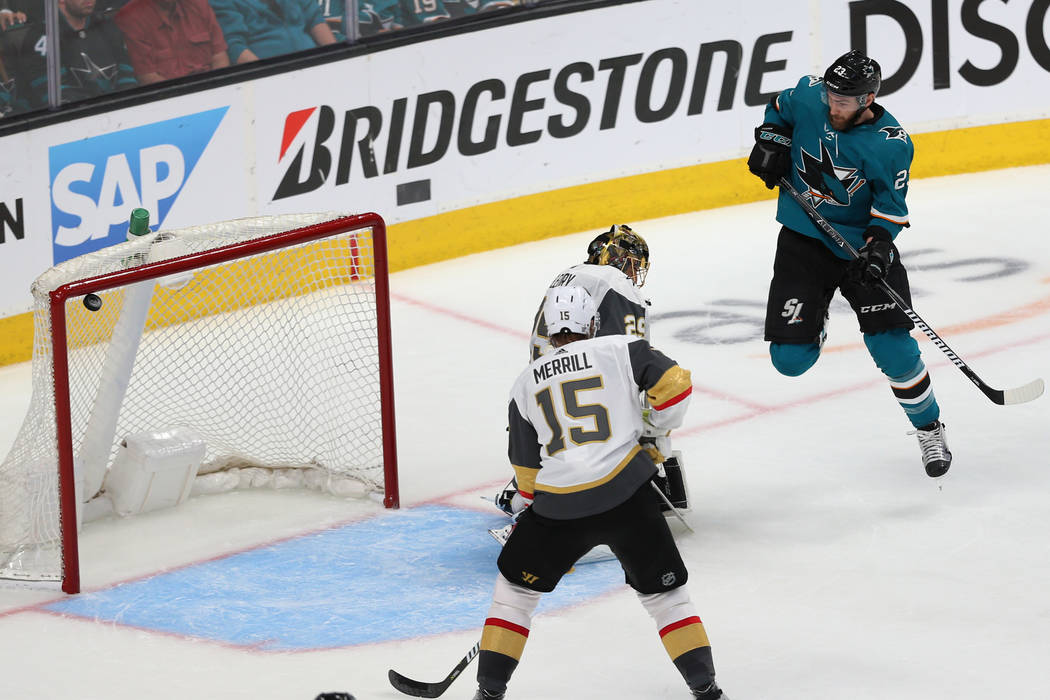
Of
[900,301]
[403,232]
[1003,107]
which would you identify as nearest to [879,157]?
[900,301]

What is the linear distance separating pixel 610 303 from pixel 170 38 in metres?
3.09

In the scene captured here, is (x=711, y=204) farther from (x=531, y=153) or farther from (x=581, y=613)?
(x=581, y=613)

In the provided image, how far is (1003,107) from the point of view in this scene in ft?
27.8

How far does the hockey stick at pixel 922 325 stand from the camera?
476cm

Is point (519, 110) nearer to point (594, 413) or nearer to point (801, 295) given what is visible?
point (801, 295)

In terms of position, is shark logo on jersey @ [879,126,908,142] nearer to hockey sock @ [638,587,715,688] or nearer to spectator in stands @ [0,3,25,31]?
hockey sock @ [638,587,715,688]

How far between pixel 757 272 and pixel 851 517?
8.84ft

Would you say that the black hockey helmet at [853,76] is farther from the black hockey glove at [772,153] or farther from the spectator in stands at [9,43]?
the spectator in stands at [9,43]

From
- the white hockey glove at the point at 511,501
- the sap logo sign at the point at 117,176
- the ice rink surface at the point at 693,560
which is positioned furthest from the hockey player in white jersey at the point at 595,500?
the sap logo sign at the point at 117,176

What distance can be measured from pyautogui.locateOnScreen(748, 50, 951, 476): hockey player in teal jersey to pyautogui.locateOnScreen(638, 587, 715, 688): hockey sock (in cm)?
153

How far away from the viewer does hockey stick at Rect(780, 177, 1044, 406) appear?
4758mm

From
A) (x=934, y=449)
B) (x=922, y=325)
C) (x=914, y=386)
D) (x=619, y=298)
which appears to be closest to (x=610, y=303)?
(x=619, y=298)

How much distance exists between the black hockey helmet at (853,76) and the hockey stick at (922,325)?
39 centimetres

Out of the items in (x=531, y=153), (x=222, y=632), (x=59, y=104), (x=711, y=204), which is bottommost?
(x=711, y=204)
